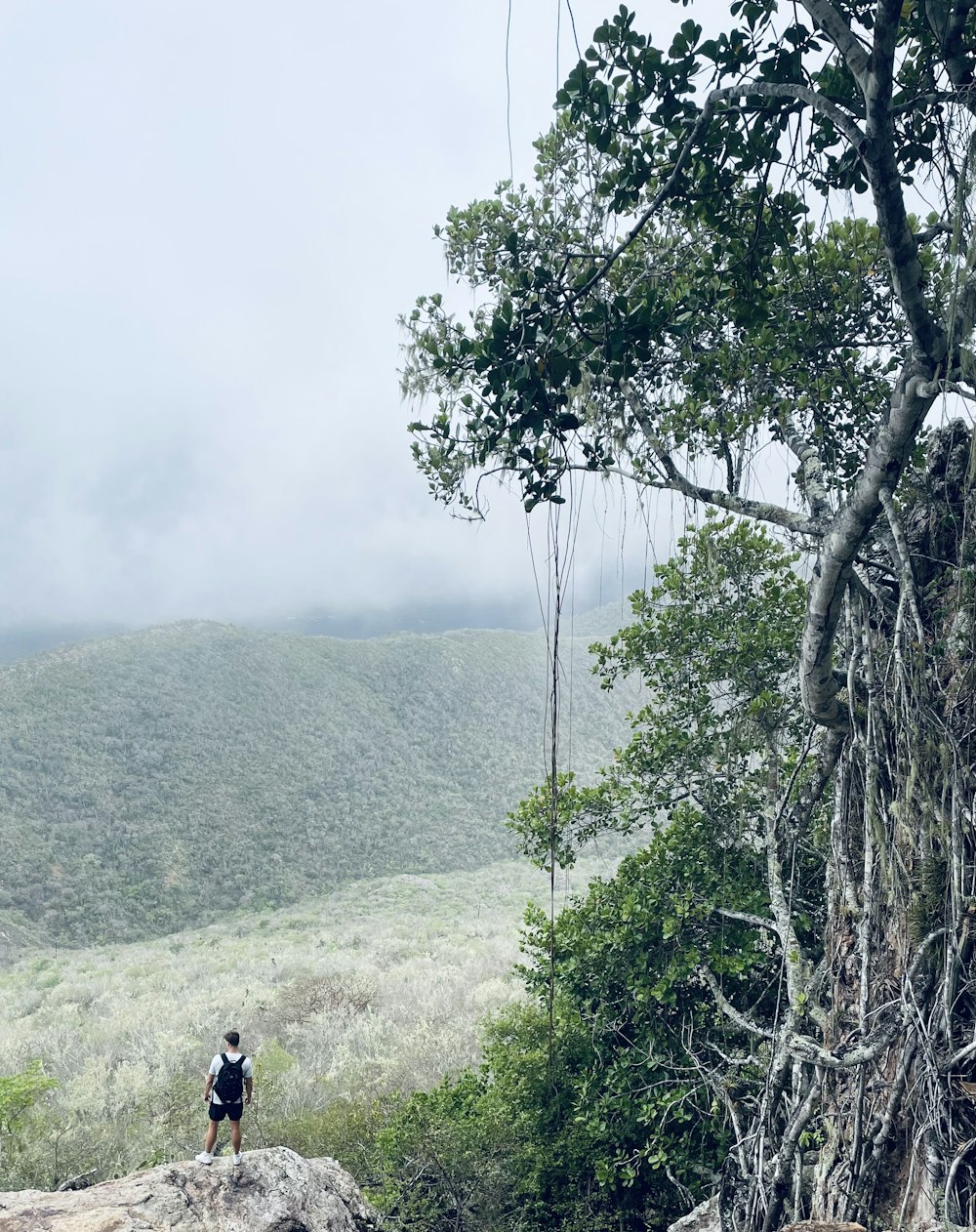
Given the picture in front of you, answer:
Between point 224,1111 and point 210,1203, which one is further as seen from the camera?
point 224,1111

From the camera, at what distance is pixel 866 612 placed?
379 cm

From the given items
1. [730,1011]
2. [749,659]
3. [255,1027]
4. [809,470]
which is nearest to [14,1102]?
[255,1027]

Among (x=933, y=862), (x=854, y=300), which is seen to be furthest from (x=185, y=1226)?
(x=854, y=300)

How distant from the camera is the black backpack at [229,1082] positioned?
5578mm

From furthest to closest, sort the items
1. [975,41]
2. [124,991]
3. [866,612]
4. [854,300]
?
[124,991]
[854,300]
[866,612]
[975,41]

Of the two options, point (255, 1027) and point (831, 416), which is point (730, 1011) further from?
point (255, 1027)

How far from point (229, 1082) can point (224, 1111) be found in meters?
0.19

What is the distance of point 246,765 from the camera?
34344 millimetres

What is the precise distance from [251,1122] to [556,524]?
8851mm

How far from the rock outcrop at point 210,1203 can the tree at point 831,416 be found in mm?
2484

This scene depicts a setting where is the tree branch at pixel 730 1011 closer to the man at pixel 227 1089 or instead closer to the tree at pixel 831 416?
the tree at pixel 831 416

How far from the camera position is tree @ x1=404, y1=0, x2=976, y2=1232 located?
248cm

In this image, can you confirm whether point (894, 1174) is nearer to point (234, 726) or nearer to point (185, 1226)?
point (185, 1226)

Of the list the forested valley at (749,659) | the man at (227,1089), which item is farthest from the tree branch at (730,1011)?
the man at (227,1089)
